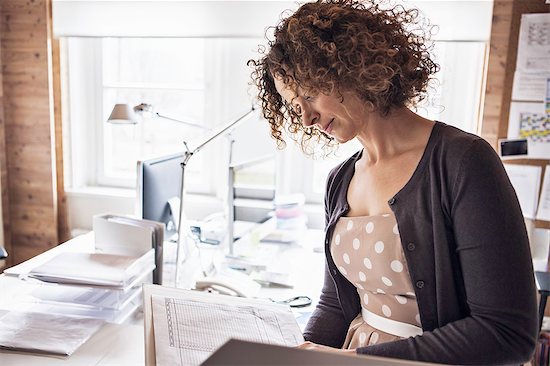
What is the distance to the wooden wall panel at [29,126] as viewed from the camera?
9.41 feet

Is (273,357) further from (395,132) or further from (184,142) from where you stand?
(184,142)

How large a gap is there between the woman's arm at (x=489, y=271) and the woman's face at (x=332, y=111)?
252 mm

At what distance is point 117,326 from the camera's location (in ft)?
4.46

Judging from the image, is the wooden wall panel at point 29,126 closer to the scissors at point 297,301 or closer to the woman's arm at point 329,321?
the scissors at point 297,301

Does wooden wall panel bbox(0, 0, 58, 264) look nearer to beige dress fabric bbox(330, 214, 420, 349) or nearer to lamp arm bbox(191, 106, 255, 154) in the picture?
lamp arm bbox(191, 106, 255, 154)

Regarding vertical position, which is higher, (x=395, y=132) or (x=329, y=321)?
(x=395, y=132)

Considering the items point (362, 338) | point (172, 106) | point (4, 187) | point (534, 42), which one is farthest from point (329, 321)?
point (4, 187)

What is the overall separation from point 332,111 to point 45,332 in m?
0.88

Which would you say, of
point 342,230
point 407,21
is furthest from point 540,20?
point 342,230

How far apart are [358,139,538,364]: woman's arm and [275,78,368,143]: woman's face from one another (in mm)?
252

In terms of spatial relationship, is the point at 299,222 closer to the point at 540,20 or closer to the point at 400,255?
the point at 540,20

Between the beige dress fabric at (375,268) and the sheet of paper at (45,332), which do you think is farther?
the sheet of paper at (45,332)

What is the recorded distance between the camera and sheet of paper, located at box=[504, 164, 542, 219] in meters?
2.40

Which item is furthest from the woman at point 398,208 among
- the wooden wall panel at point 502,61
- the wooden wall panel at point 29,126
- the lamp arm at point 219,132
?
the wooden wall panel at point 29,126
